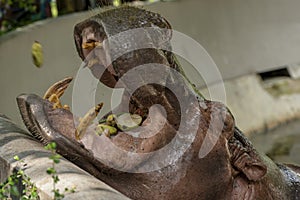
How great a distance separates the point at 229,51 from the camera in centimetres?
867

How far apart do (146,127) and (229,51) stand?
6823mm

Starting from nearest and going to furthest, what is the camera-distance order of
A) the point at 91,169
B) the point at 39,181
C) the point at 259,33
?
the point at 39,181
the point at 91,169
the point at 259,33

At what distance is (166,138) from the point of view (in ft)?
6.36

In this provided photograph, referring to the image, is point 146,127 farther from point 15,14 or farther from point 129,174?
point 15,14

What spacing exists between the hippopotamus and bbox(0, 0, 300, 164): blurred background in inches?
140

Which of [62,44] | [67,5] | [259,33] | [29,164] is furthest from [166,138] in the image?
[259,33]

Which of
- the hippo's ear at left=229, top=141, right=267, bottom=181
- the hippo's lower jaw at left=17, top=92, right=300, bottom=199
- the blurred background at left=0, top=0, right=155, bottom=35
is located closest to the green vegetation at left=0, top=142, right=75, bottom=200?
the hippo's lower jaw at left=17, top=92, right=300, bottom=199

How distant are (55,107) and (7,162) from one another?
0.21m

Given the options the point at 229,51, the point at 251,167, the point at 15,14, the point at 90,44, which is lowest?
the point at 229,51

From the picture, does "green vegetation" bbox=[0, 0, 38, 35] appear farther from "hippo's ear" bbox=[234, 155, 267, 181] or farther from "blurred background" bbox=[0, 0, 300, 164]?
"hippo's ear" bbox=[234, 155, 267, 181]

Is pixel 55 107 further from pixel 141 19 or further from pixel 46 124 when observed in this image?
pixel 141 19

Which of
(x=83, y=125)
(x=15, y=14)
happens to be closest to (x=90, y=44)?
(x=83, y=125)

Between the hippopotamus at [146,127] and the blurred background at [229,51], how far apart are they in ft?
11.6

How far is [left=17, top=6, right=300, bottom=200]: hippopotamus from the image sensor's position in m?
1.86
